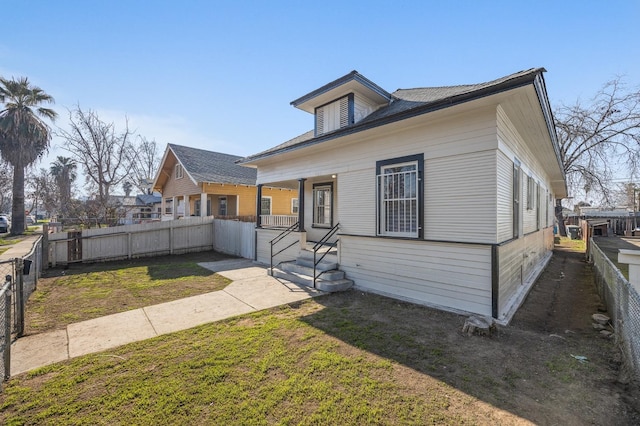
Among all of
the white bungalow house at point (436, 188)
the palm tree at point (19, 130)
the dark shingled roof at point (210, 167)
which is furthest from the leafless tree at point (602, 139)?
the palm tree at point (19, 130)

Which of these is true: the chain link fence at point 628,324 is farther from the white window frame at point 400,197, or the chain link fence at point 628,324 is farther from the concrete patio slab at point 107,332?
the concrete patio slab at point 107,332

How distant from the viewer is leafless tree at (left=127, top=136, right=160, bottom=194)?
1075 inches

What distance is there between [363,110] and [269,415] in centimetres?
803

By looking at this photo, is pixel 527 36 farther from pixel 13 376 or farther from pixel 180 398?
pixel 13 376

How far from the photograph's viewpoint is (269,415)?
249cm

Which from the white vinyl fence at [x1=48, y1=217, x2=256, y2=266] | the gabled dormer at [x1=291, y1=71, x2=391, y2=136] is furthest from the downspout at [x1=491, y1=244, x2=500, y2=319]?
the white vinyl fence at [x1=48, y1=217, x2=256, y2=266]

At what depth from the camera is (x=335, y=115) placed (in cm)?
871

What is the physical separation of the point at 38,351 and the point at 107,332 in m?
0.77

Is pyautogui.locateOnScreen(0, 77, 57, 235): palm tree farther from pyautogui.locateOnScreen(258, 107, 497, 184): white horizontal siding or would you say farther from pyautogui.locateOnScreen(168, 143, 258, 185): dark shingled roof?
pyautogui.locateOnScreen(258, 107, 497, 184): white horizontal siding

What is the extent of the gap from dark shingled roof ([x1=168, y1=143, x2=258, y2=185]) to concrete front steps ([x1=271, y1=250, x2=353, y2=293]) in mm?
8881

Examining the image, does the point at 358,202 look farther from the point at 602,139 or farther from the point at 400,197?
the point at 602,139

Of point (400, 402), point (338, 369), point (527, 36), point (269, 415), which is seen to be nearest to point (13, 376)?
point (269, 415)

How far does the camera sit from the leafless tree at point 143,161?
2730 cm

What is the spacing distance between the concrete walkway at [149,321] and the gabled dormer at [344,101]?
5145 millimetres
